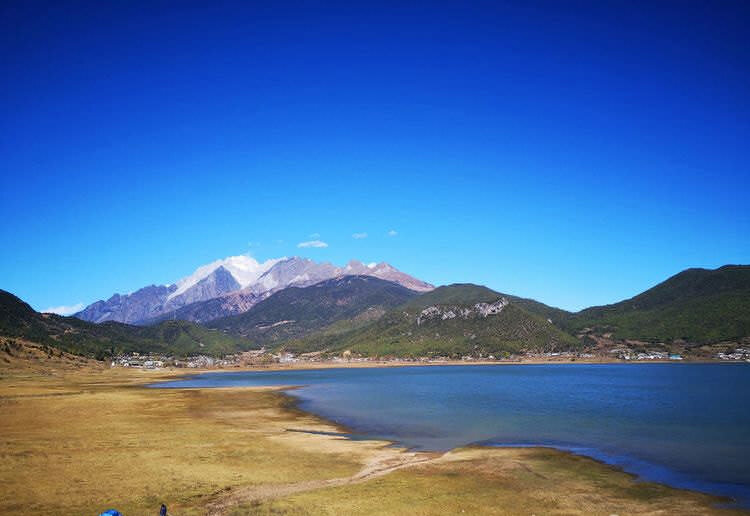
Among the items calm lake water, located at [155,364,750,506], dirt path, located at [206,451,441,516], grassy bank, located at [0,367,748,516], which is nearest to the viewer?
grassy bank, located at [0,367,748,516]

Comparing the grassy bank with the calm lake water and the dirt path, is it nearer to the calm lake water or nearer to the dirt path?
the dirt path

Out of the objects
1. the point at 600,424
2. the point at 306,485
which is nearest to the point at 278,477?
the point at 306,485

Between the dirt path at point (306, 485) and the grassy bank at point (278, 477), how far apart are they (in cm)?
8

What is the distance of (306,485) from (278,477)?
119 inches

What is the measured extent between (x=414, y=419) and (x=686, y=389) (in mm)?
75606

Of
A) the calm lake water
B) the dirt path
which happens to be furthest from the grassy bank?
the calm lake water

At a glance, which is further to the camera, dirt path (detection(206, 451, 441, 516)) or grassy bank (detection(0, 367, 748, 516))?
dirt path (detection(206, 451, 441, 516))

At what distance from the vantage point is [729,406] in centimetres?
7631

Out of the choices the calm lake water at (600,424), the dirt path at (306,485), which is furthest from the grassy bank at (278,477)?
the calm lake water at (600,424)

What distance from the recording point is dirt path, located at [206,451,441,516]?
93.1 ft

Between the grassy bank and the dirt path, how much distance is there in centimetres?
8

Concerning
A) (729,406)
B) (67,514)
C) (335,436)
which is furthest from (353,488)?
(729,406)

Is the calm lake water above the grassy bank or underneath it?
underneath

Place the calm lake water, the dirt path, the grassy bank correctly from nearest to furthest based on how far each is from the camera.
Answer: the grassy bank → the dirt path → the calm lake water
